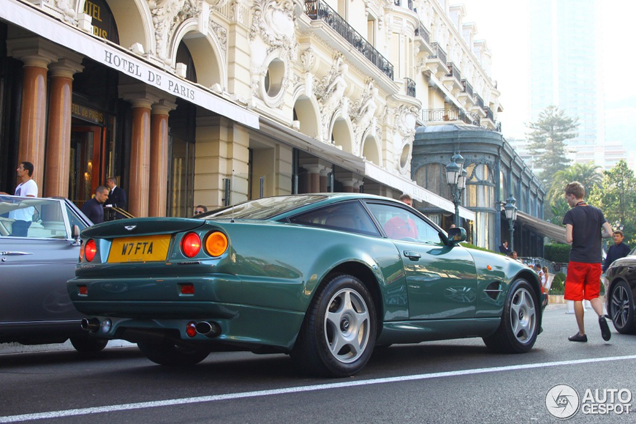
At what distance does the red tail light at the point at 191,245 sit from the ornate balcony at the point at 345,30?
A: 1737 centimetres

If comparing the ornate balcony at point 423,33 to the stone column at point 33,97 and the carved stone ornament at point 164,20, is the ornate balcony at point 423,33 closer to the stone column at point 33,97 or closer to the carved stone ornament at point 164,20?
the carved stone ornament at point 164,20

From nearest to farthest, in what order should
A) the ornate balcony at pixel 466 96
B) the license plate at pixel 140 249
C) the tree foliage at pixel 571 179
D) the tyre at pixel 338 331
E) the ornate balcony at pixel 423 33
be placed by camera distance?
1. the license plate at pixel 140 249
2. the tyre at pixel 338 331
3. the ornate balcony at pixel 423 33
4. the ornate balcony at pixel 466 96
5. the tree foliage at pixel 571 179

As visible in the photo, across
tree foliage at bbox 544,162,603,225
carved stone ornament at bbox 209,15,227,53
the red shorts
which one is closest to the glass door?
carved stone ornament at bbox 209,15,227,53

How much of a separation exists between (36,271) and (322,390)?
2.89m

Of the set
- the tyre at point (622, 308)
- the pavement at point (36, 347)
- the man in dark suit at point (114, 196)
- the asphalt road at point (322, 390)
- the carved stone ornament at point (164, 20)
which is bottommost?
the pavement at point (36, 347)

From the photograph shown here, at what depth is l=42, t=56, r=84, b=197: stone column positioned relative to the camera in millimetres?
11844

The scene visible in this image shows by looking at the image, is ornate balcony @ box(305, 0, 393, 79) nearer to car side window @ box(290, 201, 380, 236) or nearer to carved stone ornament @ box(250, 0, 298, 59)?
carved stone ornament @ box(250, 0, 298, 59)

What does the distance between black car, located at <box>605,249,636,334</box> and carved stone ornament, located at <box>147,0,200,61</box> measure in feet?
30.6

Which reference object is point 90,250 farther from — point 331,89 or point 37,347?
point 331,89

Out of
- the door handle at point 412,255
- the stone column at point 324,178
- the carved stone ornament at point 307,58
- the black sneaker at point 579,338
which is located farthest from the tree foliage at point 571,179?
the door handle at point 412,255

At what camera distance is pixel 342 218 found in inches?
210

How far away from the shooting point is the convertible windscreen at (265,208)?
16.4ft

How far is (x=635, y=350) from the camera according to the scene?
675cm

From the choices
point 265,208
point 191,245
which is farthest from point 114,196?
point 191,245
